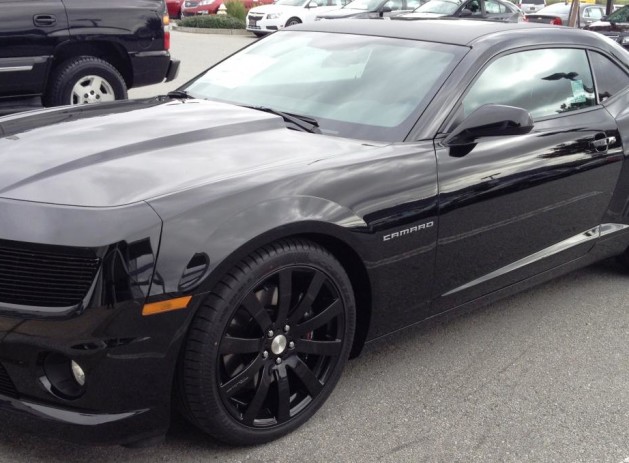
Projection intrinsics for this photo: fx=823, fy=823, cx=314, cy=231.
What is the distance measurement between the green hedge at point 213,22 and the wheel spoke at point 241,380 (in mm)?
22855

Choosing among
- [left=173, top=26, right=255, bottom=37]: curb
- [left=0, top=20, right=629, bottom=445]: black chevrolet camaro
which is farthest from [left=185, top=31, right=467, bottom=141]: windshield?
[left=173, top=26, right=255, bottom=37]: curb

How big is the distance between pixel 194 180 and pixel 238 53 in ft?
6.55

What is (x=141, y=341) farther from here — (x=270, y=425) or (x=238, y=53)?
(x=238, y=53)

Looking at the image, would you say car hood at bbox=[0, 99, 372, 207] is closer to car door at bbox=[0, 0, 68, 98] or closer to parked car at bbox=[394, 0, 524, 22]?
car door at bbox=[0, 0, 68, 98]

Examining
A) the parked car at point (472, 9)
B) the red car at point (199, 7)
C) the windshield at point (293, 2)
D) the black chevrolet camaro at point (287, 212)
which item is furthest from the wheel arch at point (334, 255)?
the red car at point (199, 7)

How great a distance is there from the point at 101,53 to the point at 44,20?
749 millimetres

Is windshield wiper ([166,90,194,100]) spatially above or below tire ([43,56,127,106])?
above

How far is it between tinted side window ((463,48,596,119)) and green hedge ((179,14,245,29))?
70.1ft

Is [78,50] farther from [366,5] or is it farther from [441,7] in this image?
[366,5]

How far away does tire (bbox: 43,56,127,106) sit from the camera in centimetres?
746

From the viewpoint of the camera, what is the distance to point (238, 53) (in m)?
4.62

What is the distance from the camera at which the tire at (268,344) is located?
→ 8.71ft

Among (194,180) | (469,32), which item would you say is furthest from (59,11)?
(194,180)

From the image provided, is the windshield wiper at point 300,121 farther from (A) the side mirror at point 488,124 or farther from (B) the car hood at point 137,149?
(A) the side mirror at point 488,124
